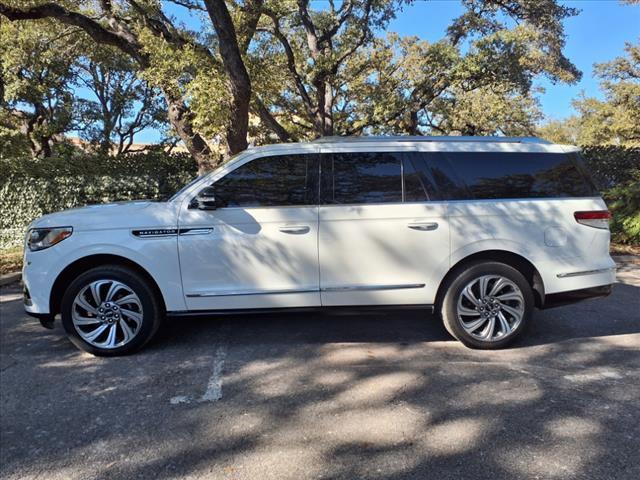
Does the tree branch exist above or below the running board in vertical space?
above

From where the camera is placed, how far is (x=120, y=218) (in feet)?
14.6


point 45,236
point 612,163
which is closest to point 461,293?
point 45,236

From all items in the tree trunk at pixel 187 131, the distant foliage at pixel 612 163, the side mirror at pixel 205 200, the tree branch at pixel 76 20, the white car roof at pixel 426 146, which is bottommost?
the side mirror at pixel 205 200

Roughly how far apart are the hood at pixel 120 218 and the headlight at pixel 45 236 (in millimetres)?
41

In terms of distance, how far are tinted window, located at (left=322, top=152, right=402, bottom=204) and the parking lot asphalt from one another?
1409 millimetres

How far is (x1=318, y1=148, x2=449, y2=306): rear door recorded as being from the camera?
4.46 metres

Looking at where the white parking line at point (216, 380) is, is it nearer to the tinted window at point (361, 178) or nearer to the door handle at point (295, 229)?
the door handle at point (295, 229)

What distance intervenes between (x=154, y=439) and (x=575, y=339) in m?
3.95

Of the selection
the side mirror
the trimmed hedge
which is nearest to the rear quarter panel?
the side mirror

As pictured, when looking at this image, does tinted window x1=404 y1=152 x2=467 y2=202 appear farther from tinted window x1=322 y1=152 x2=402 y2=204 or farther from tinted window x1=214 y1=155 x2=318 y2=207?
tinted window x1=214 y1=155 x2=318 y2=207

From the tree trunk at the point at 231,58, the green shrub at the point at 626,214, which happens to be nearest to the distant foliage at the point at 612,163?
the green shrub at the point at 626,214

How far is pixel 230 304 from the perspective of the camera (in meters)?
4.50

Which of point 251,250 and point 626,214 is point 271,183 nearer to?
point 251,250

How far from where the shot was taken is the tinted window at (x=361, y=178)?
4520mm
